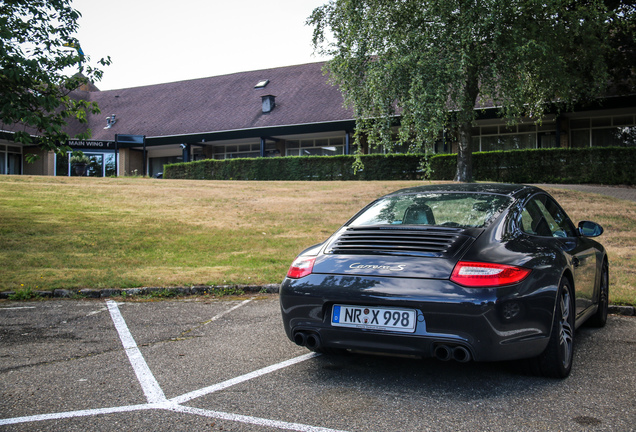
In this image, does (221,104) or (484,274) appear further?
(221,104)

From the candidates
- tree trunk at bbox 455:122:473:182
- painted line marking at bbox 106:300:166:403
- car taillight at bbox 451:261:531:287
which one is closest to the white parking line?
painted line marking at bbox 106:300:166:403

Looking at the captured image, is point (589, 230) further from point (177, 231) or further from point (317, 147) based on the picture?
point (317, 147)

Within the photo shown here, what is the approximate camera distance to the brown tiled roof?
112 ft

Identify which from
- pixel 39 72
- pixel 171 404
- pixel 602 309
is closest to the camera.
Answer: pixel 171 404

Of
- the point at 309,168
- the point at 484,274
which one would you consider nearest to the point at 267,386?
the point at 484,274

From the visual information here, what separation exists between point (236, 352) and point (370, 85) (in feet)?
44.1

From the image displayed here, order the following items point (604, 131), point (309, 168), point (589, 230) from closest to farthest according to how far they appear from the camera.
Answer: point (589, 230) < point (309, 168) < point (604, 131)

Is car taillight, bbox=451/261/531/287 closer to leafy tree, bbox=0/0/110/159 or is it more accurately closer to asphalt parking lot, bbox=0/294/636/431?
asphalt parking lot, bbox=0/294/636/431

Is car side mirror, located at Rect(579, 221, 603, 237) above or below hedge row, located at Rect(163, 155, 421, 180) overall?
below

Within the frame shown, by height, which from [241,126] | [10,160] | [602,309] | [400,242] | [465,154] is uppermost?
[241,126]

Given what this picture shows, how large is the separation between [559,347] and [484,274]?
34.6 inches

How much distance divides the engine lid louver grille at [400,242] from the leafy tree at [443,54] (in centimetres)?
1217

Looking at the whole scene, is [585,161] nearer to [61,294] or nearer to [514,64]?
[514,64]

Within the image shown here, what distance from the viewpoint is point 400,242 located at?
12.7 ft
